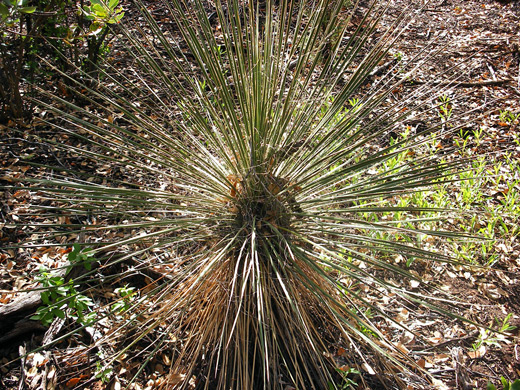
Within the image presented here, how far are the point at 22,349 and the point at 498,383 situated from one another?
2.07m

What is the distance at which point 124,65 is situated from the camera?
129 inches

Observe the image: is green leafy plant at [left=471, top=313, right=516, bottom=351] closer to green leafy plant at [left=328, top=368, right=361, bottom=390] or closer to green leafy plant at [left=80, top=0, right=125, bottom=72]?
green leafy plant at [left=328, top=368, right=361, bottom=390]

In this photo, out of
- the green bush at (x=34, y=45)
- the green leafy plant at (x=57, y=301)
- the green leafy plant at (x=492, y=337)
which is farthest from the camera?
the green bush at (x=34, y=45)

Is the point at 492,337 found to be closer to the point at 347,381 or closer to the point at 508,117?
the point at 347,381

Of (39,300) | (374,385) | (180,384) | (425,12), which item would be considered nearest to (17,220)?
(39,300)

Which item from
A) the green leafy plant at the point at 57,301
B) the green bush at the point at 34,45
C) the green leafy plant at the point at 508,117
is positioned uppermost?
the green leafy plant at the point at 508,117

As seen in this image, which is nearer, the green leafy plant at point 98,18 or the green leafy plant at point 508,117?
the green leafy plant at point 98,18

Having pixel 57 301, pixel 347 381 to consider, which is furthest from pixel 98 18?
pixel 347 381

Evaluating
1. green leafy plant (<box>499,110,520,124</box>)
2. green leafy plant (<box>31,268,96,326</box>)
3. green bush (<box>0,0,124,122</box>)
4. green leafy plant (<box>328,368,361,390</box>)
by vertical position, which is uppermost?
green leafy plant (<box>499,110,520,124</box>)

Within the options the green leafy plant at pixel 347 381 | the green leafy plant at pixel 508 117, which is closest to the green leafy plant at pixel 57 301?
the green leafy plant at pixel 347 381

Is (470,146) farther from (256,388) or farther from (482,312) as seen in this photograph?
(256,388)

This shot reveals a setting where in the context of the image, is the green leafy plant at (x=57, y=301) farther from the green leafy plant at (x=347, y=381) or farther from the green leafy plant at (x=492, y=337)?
the green leafy plant at (x=492, y=337)

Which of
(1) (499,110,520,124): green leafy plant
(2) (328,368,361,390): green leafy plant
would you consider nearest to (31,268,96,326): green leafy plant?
(2) (328,368,361,390): green leafy plant

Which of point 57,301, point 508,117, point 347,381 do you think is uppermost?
point 508,117
